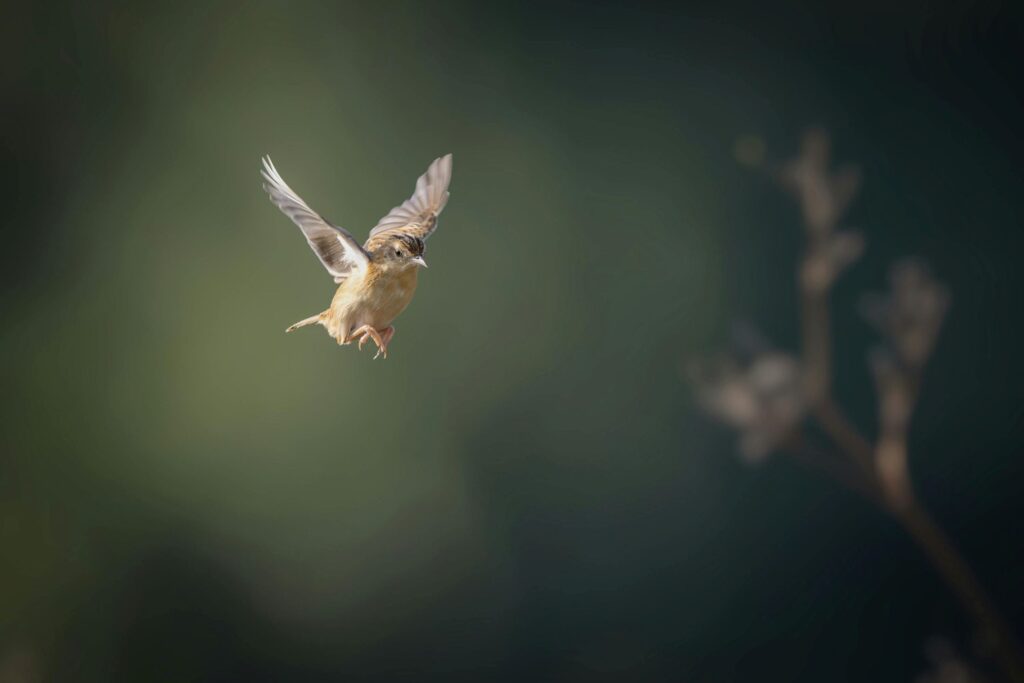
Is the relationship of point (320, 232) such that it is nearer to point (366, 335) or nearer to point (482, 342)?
point (366, 335)

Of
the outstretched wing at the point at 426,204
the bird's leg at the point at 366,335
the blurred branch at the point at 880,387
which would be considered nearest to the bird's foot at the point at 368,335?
the bird's leg at the point at 366,335

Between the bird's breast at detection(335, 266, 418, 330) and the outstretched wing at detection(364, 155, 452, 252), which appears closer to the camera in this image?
the bird's breast at detection(335, 266, 418, 330)

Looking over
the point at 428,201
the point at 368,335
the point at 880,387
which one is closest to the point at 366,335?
the point at 368,335

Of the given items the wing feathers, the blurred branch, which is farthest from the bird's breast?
the blurred branch

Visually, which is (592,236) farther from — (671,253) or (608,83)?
(608,83)

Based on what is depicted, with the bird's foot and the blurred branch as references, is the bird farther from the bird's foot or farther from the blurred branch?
the blurred branch

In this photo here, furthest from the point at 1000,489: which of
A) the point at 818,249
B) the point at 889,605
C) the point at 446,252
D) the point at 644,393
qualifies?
the point at 818,249

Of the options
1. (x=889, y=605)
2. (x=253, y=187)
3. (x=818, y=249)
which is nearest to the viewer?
(x=818, y=249)
